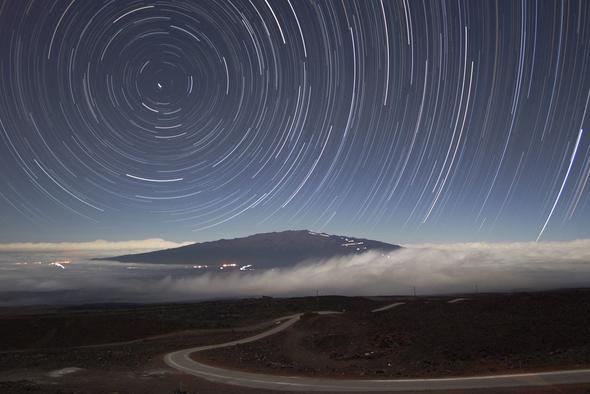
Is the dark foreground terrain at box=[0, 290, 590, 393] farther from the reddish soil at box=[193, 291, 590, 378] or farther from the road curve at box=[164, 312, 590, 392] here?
the road curve at box=[164, 312, 590, 392]

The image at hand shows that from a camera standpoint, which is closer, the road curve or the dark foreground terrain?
the road curve

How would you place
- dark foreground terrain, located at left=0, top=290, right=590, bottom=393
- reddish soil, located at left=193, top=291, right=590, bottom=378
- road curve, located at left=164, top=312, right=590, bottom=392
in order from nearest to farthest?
road curve, located at left=164, top=312, right=590, bottom=392 < dark foreground terrain, located at left=0, top=290, right=590, bottom=393 < reddish soil, located at left=193, top=291, right=590, bottom=378

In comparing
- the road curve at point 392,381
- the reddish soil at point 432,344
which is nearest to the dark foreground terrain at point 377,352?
the reddish soil at point 432,344

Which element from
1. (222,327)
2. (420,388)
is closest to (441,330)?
(420,388)

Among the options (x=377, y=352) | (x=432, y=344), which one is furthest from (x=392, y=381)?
(x=432, y=344)

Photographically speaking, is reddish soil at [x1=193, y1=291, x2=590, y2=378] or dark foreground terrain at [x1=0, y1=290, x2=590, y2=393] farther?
reddish soil at [x1=193, y1=291, x2=590, y2=378]

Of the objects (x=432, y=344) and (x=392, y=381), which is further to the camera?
(x=432, y=344)

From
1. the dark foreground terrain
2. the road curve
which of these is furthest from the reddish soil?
the road curve

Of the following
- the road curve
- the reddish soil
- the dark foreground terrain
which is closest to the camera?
the road curve

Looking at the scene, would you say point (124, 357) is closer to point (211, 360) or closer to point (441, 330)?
point (211, 360)

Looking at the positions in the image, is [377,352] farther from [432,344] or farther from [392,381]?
[392,381]

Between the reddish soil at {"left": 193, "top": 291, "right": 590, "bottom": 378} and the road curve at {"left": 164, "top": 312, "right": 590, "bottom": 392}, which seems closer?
the road curve at {"left": 164, "top": 312, "right": 590, "bottom": 392}
